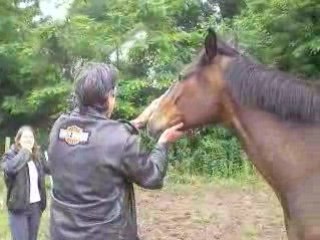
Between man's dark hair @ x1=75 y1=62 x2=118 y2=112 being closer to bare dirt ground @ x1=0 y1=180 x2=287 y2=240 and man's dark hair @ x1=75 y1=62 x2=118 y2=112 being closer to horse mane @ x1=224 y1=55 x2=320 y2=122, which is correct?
horse mane @ x1=224 y1=55 x2=320 y2=122

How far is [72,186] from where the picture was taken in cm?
350

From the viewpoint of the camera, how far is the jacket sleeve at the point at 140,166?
339 cm

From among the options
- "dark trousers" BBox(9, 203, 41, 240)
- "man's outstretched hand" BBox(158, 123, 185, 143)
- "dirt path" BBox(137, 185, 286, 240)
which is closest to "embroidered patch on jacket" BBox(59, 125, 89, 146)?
"man's outstretched hand" BBox(158, 123, 185, 143)

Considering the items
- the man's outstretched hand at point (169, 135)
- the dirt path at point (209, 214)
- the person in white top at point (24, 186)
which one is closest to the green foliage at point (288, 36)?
the dirt path at point (209, 214)

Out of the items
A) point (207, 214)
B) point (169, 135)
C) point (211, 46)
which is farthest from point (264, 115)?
point (207, 214)

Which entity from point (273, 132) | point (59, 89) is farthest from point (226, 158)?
Result: point (273, 132)

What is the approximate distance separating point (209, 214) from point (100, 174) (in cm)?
634

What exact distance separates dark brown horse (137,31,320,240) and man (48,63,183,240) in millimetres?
867

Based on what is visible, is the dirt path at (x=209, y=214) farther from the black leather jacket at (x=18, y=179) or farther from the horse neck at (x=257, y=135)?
the horse neck at (x=257, y=135)

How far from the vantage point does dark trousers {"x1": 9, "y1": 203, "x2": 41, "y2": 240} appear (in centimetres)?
671

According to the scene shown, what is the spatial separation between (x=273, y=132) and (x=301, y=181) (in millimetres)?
340

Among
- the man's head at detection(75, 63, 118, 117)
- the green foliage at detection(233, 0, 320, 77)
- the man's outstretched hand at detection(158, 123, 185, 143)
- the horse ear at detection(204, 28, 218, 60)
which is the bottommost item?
the man's outstretched hand at detection(158, 123, 185, 143)

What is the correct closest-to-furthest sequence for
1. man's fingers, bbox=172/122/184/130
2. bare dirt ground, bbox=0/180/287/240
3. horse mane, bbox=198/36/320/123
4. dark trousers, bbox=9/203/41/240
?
man's fingers, bbox=172/122/184/130, horse mane, bbox=198/36/320/123, dark trousers, bbox=9/203/41/240, bare dirt ground, bbox=0/180/287/240

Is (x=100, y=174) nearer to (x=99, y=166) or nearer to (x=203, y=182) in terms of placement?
(x=99, y=166)
